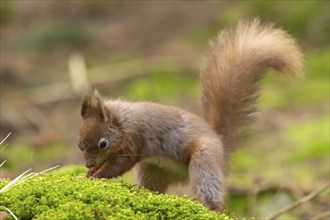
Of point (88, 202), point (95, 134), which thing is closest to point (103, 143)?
point (95, 134)

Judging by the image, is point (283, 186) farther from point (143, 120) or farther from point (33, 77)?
point (33, 77)

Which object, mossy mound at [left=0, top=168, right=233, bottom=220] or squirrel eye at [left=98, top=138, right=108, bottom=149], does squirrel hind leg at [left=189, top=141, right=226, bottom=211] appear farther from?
mossy mound at [left=0, top=168, right=233, bottom=220]

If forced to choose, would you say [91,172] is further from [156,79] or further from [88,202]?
[156,79]

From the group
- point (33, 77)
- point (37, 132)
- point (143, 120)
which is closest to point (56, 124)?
point (37, 132)

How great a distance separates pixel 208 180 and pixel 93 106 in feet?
2.65

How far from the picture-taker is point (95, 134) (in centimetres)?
429

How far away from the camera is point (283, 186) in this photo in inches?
256

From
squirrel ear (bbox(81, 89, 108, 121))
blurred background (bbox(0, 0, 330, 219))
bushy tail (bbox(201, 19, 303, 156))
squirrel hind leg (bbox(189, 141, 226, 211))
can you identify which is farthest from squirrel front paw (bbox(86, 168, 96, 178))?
blurred background (bbox(0, 0, 330, 219))

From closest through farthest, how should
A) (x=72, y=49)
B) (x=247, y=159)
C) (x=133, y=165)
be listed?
(x=133, y=165)
(x=247, y=159)
(x=72, y=49)

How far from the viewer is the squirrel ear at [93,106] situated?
424 centimetres

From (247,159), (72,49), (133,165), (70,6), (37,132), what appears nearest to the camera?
(133,165)

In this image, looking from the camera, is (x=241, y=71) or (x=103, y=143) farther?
(x=241, y=71)

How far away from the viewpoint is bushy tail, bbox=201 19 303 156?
4934mm

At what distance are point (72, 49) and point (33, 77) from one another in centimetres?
236
